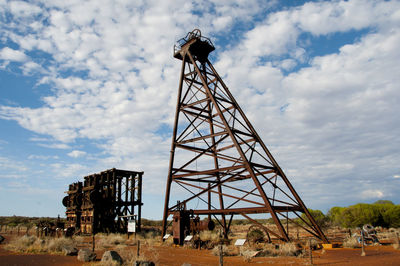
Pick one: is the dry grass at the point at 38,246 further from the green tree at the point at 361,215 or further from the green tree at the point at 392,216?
the green tree at the point at 392,216

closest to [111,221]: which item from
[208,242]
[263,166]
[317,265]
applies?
[208,242]

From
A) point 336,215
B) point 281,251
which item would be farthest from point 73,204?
point 336,215

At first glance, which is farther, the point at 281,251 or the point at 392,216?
the point at 392,216

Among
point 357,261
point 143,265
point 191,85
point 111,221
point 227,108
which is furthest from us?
point 111,221

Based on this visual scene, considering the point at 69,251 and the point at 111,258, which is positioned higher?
the point at 111,258

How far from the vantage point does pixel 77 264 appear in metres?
10.5

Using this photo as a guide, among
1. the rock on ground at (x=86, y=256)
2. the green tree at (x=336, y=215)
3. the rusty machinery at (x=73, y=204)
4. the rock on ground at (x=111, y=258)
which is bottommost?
the green tree at (x=336, y=215)

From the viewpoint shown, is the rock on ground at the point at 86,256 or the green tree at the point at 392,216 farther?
the green tree at the point at 392,216

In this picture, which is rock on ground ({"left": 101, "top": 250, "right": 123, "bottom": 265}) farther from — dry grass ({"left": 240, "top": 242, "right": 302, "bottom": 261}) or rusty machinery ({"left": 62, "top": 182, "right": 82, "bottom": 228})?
rusty machinery ({"left": 62, "top": 182, "right": 82, "bottom": 228})

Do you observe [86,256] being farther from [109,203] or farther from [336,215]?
[336,215]

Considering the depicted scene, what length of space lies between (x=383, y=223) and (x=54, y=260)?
3226 cm

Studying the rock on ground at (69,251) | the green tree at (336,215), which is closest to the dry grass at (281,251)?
the rock on ground at (69,251)

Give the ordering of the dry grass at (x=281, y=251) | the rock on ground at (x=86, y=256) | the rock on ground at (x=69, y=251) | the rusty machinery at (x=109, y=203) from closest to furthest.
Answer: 1. the rock on ground at (x=86, y=256)
2. the dry grass at (x=281, y=251)
3. the rock on ground at (x=69, y=251)
4. the rusty machinery at (x=109, y=203)

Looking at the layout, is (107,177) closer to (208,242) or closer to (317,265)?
(208,242)
